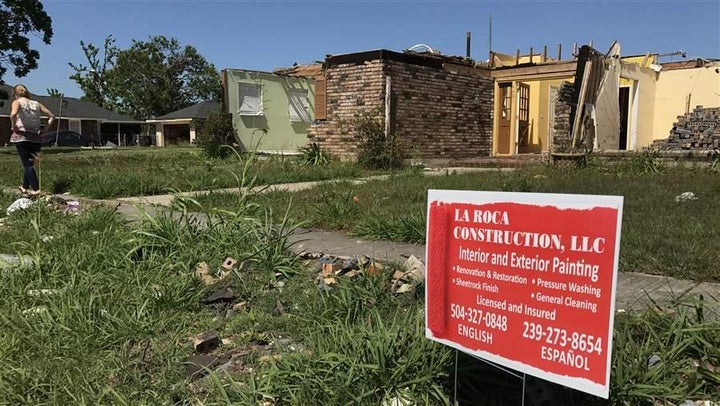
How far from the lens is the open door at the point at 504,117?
18.7 meters

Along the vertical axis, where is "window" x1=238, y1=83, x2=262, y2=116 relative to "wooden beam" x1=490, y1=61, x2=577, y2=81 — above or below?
below

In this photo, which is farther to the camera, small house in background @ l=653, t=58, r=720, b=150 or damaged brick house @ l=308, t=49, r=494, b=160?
small house in background @ l=653, t=58, r=720, b=150

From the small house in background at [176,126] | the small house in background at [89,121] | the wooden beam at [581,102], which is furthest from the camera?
the small house in background at [89,121]

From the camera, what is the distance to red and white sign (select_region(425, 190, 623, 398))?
1668mm

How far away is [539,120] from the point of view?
69.7 ft

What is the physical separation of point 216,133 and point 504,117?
9534 mm

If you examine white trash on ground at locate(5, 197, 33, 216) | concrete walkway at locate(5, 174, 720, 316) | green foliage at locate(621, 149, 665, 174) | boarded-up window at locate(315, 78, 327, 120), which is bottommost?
concrete walkway at locate(5, 174, 720, 316)

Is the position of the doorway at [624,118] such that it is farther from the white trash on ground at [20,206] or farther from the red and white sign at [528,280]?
the red and white sign at [528,280]

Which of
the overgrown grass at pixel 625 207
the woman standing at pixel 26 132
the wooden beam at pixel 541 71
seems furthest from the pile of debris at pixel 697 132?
the woman standing at pixel 26 132

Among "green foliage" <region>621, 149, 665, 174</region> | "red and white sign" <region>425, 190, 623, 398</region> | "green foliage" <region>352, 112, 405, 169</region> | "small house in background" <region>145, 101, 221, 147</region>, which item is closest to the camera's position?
"red and white sign" <region>425, 190, 623, 398</region>

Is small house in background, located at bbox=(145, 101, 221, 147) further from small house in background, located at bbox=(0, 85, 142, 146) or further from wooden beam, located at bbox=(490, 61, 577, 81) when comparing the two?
wooden beam, located at bbox=(490, 61, 577, 81)

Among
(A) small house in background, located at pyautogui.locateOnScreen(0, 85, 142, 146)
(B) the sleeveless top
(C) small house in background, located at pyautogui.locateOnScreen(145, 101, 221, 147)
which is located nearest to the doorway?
(B) the sleeveless top

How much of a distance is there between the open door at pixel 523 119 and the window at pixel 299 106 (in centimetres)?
773

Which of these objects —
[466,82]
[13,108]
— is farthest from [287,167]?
[466,82]
